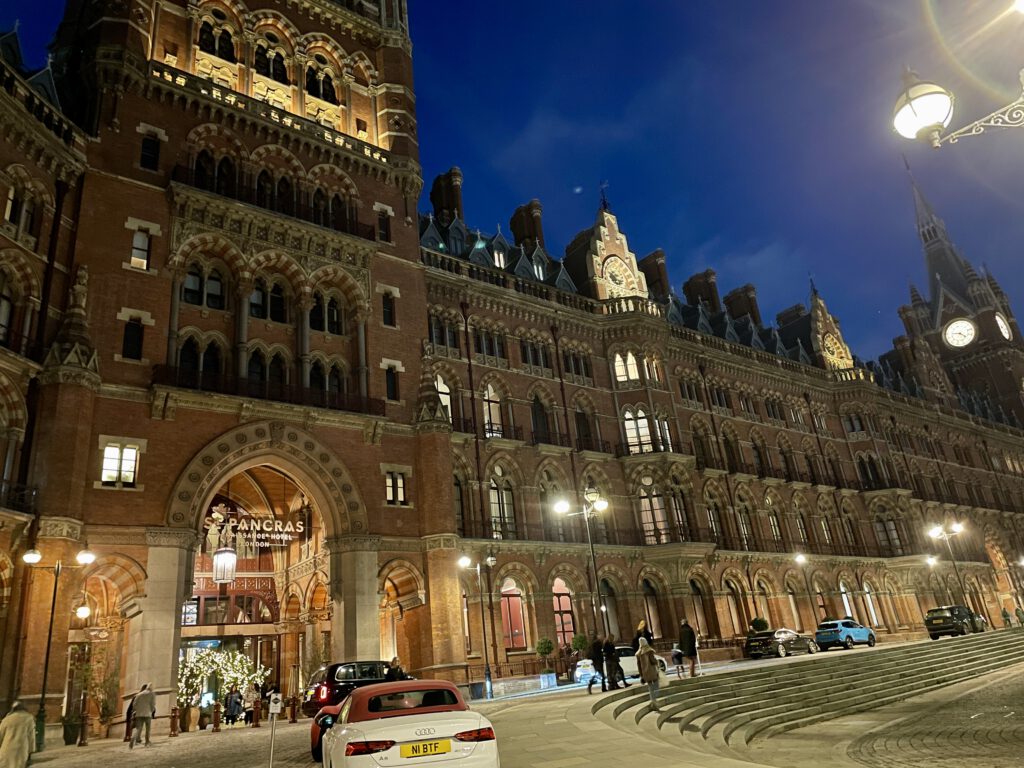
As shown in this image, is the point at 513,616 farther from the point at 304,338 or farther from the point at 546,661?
the point at 304,338

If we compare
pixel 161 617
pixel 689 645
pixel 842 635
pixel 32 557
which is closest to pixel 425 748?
pixel 32 557

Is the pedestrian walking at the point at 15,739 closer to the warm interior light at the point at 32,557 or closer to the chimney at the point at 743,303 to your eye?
the warm interior light at the point at 32,557

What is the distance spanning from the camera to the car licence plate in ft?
27.2

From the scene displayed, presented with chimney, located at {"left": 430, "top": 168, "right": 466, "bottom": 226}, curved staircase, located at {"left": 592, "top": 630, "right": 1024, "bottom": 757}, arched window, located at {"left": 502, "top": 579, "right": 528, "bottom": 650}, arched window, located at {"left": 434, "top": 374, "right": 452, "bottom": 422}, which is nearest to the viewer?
curved staircase, located at {"left": 592, "top": 630, "right": 1024, "bottom": 757}

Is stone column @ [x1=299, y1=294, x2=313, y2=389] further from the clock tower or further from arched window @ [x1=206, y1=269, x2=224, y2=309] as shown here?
the clock tower

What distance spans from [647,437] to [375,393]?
18.3 m

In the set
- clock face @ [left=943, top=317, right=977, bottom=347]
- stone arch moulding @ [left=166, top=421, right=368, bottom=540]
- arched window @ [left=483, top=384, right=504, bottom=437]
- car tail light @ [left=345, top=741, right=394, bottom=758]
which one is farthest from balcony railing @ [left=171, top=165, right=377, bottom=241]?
clock face @ [left=943, top=317, right=977, bottom=347]

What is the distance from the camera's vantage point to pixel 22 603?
2012 cm

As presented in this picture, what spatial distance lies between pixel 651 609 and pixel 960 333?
6432 cm

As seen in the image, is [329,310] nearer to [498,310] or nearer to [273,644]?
[498,310]

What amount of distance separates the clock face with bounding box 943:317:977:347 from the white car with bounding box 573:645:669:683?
71134mm

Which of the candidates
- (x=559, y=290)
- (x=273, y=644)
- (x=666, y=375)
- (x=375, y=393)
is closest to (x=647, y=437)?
(x=666, y=375)

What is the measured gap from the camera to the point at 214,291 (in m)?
28.4

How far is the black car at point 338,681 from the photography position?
1564 cm
